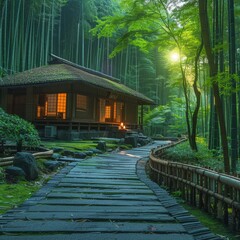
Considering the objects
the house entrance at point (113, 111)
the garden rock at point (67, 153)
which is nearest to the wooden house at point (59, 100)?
the house entrance at point (113, 111)

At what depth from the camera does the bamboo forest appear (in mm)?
5645

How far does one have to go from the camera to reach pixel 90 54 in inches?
956

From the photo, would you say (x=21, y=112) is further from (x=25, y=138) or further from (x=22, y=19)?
(x=25, y=138)

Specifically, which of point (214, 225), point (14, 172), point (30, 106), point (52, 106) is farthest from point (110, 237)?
point (30, 106)

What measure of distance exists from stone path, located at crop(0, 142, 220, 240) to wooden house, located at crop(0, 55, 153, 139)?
30.6 feet

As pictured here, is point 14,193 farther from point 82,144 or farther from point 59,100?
point 59,100

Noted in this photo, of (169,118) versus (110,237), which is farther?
(169,118)

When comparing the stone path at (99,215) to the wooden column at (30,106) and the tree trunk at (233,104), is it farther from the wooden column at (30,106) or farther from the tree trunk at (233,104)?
the wooden column at (30,106)

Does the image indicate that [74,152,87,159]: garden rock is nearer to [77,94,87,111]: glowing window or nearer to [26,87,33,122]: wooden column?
[77,94,87,111]: glowing window

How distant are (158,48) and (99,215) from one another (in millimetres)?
9100

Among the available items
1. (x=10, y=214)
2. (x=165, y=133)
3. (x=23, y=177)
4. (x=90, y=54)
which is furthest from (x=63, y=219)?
(x=165, y=133)

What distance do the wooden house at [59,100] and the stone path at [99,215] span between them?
A: 9.32 metres

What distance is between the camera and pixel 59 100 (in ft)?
50.8

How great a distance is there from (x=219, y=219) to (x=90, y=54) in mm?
22018
